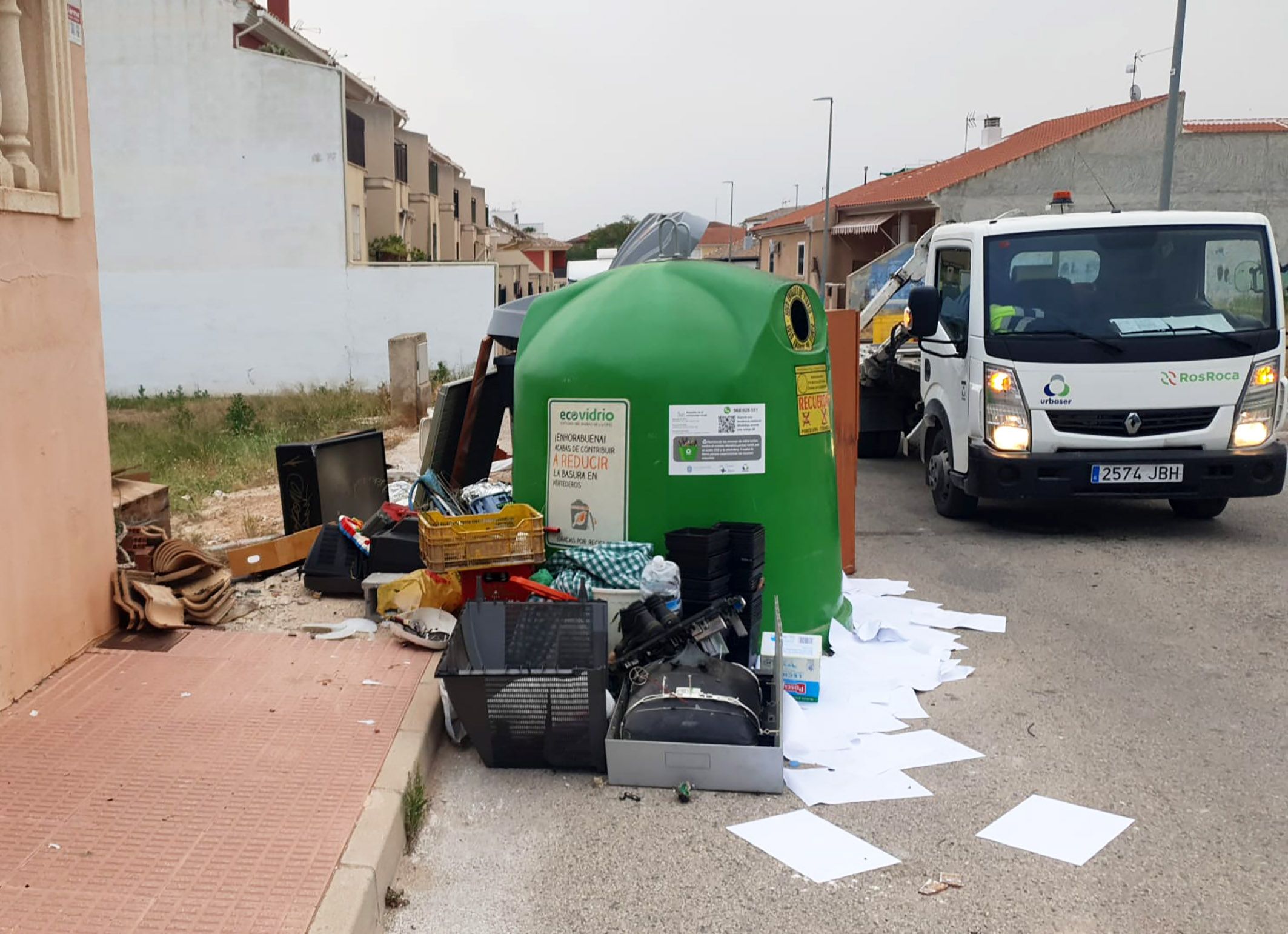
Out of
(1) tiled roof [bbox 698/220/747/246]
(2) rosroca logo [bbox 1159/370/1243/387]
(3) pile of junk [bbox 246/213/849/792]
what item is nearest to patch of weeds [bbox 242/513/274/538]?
(3) pile of junk [bbox 246/213/849/792]

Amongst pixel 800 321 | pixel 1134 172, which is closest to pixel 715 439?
pixel 800 321

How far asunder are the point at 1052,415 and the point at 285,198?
22.4m

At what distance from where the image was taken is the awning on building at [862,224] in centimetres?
3941

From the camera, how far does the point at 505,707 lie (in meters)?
4.22

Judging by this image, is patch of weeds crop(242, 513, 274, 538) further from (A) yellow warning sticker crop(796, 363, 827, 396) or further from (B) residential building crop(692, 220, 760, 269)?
(B) residential building crop(692, 220, 760, 269)

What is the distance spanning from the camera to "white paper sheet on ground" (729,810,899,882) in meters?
3.63

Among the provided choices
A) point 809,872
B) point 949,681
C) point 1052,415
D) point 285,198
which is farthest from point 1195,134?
point 809,872

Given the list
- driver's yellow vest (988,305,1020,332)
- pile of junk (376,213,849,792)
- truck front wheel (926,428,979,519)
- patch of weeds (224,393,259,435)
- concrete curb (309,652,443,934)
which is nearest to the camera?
concrete curb (309,652,443,934)

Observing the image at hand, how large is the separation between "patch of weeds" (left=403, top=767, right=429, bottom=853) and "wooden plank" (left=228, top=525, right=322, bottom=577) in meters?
3.10

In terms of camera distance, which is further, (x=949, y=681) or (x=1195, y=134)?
(x=1195, y=134)

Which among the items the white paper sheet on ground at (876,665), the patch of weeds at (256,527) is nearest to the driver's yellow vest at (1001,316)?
the white paper sheet on ground at (876,665)

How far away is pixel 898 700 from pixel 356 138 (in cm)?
2991

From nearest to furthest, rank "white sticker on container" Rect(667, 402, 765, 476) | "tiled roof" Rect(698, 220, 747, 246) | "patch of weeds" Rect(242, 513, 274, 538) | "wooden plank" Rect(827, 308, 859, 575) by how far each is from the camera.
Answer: "white sticker on container" Rect(667, 402, 765, 476) → "wooden plank" Rect(827, 308, 859, 575) → "patch of weeds" Rect(242, 513, 274, 538) → "tiled roof" Rect(698, 220, 747, 246)

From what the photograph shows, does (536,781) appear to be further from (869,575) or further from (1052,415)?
(1052,415)
